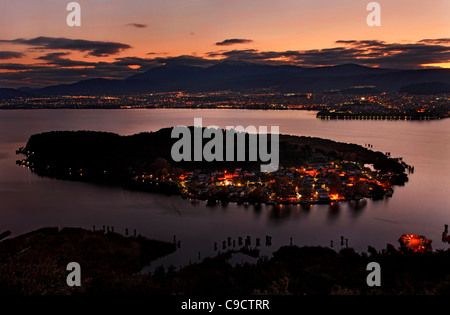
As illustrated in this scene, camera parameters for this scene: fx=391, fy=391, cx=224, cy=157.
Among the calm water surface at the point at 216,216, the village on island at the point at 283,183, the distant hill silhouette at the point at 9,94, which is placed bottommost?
the calm water surface at the point at 216,216

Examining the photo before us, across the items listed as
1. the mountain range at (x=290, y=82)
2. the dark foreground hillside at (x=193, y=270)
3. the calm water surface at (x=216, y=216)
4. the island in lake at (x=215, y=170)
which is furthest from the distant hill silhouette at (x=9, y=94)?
the dark foreground hillside at (x=193, y=270)

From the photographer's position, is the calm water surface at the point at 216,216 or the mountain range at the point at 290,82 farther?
the mountain range at the point at 290,82

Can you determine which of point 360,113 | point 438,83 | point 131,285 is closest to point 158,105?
point 360,113

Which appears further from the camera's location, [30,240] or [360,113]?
[360,113]

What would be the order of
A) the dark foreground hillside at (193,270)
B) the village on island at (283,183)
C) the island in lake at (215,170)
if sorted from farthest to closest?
1. the island in lake at (215,170)
2. the village on island at (283,183)
3. the dark foreground hillside at (193,270)

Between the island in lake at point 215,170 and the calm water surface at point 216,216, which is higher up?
the island in lake at point 215,170

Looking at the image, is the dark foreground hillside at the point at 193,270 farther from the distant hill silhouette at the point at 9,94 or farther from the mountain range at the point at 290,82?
the distant hill silhouette at the point at 9,94
